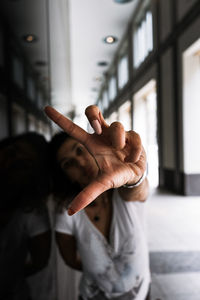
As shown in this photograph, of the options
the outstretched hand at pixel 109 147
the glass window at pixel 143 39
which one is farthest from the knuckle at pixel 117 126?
the glass window at pixel 143 39

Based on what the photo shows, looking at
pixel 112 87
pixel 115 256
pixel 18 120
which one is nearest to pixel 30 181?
pixel 18 120

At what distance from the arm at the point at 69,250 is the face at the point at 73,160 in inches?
4.7

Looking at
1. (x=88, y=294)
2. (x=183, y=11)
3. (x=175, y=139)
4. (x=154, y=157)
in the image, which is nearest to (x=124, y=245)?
(x=88, y=294)

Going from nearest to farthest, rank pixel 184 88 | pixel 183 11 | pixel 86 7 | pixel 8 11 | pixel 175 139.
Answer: pixel 8 11 < pixel 86 7 < pixel 183 11 < pixel 184 88 < pixel 175 139

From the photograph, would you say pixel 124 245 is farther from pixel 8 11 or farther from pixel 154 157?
pixel 8 11

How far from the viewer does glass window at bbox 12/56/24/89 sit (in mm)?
182

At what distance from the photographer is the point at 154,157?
258mm

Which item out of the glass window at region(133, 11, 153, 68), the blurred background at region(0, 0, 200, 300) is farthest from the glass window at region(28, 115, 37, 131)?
the glass window at region(133, 11, 153, 68)

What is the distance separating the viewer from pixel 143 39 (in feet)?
1.23

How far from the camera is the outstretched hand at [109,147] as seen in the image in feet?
0.47

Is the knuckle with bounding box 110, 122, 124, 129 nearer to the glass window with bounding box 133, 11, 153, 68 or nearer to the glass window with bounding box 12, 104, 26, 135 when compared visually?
the glass window with bounding box 12, 104, 26, 135

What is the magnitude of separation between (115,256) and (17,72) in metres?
0.33

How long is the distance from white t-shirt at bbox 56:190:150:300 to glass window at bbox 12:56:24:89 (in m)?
0.25

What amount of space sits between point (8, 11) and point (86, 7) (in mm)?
214
